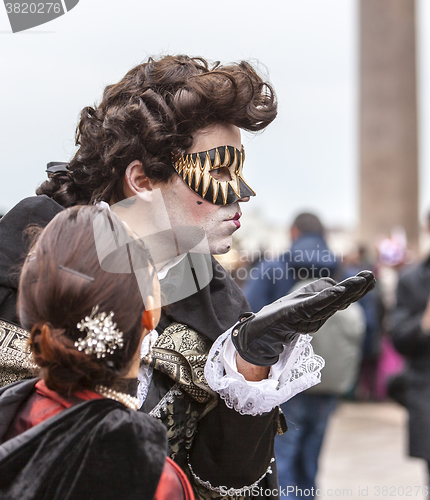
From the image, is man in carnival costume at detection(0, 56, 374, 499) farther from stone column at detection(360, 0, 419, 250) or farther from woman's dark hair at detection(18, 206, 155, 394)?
stone column at detection(360, 0, 419, 250)

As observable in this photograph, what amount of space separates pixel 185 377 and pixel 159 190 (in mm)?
448

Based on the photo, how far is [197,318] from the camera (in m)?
1.61

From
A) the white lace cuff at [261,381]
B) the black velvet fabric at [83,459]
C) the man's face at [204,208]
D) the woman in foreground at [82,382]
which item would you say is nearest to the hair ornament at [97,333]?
the woman in foreground at [82,382]

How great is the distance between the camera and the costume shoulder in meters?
1.12

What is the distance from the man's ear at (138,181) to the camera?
62.5 inches

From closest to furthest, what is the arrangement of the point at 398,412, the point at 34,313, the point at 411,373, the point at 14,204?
the point at 34,313 → the point at 14,204 → the point at 411,373 → the point at 398,412

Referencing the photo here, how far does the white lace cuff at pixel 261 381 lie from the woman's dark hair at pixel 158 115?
45 cm

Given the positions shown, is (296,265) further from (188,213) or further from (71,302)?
(71,302)

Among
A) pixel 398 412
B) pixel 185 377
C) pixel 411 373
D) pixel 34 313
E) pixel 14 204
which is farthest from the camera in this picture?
pixel 398 412

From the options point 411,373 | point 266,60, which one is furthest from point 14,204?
point 411,373

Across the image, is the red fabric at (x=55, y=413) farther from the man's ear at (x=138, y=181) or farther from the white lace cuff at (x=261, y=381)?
the man's ear at (x=138, y=181)

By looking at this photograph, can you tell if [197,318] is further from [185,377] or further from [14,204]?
[14,204]

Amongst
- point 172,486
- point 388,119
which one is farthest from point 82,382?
point 388,119

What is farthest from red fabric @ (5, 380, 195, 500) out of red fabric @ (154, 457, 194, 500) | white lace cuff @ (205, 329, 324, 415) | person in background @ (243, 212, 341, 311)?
person in background @ (243, 212, 341, 311)
